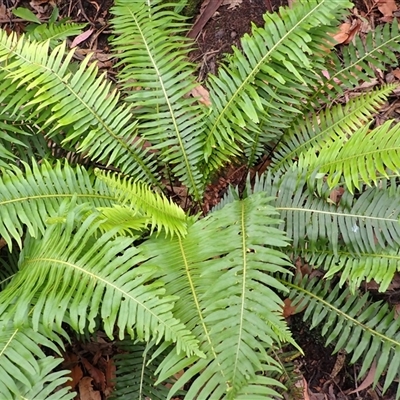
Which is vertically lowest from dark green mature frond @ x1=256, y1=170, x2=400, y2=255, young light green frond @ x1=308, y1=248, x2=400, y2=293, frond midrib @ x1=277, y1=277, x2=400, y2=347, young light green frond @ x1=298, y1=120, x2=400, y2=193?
frond midrib @ x1=277, y1=277, x2=400, y2=347

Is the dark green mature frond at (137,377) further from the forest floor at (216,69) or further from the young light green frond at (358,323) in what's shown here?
the young light green frond at (358,323)

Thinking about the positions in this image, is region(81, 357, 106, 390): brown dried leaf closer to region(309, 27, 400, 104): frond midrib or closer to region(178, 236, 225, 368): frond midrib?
region(178, 236, 225, 368): frond midrib

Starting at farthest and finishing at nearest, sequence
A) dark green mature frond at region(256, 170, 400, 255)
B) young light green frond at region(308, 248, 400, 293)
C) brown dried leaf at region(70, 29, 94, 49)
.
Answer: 1. brown dried leaf at region(70, 29, 94, 49)
2. dark green mature frond at region(256, 170, 400, 255)
3. young light green frond at region(308, 248, 400, 293)

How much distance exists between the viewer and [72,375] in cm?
287

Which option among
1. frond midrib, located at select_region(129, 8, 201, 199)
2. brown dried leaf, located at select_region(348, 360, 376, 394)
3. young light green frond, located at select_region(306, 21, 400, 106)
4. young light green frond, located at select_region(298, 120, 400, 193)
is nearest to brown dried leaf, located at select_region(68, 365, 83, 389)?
frond midrib, located at select_region(129, 8, 201, 199)

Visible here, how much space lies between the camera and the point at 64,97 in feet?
8.33

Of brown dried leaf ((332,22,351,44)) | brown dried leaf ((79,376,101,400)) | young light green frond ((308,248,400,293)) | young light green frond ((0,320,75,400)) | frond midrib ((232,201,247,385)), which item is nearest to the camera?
frond midrib ((232,201,247,385))

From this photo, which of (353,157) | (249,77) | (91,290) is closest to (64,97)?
(249,77)

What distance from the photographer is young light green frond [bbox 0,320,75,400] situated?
1972 mm

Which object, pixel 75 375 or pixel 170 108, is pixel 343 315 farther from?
pixel 75 375

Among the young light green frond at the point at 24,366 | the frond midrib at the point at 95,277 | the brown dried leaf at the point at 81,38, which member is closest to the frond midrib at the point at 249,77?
the frond midrib at the point at 95,277

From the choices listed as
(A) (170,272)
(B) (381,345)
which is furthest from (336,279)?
(A) (170,272)

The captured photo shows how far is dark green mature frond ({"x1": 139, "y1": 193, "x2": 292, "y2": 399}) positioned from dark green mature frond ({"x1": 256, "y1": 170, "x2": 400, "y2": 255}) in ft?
0.58

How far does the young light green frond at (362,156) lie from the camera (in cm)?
203
